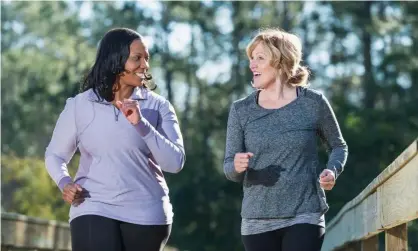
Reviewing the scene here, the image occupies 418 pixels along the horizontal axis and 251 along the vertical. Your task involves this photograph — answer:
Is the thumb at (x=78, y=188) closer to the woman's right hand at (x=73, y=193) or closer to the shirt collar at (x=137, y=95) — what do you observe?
the woman's right hand at (x=73, y=193)

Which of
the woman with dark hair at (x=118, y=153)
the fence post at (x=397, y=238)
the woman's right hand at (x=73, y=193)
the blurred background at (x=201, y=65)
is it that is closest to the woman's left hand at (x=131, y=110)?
the woman with dark hair at (x=118, y=153)

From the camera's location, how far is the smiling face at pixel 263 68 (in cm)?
519

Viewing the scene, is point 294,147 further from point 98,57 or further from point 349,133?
point 349,133

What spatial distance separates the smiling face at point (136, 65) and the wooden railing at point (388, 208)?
3.89 ft

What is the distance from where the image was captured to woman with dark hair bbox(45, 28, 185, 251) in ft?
16.3

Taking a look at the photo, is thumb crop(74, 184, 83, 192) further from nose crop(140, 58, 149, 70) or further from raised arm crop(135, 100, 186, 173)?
nose crop(140, 58, 149, 70)

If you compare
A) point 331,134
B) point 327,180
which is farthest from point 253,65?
point 327,180

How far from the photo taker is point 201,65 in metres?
42.1

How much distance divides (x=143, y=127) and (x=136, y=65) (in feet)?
1.20

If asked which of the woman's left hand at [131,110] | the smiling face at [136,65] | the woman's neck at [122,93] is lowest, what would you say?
the woman's left hand at [131,110]

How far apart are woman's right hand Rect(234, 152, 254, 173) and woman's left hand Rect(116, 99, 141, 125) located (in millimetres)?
458

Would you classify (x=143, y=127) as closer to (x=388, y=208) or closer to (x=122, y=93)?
(x=122, y=93)

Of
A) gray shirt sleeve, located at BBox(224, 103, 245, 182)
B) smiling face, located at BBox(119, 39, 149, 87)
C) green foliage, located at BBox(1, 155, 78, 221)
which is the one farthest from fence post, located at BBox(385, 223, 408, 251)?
green foliage, located at BBox(1, 155, 78, 221)

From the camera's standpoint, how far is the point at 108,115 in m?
5.13
